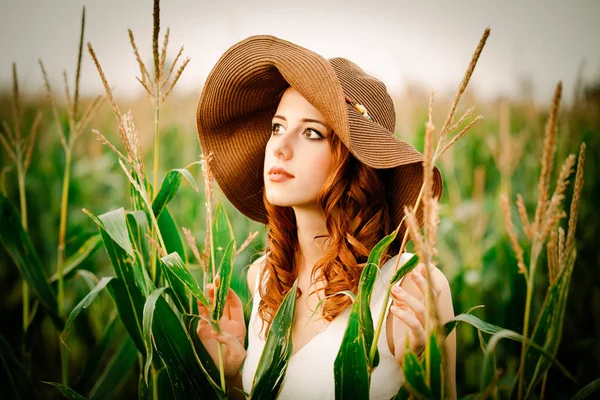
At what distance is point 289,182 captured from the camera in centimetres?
124

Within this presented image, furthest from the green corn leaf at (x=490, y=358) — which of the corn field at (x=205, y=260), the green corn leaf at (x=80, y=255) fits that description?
the green corn leaf at (x=80, y=255)

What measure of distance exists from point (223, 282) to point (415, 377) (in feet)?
1.54

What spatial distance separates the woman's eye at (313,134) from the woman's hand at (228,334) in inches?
19.5

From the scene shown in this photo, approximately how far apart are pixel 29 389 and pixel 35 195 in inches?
63.3

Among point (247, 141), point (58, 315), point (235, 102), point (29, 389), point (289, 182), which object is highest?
point (235, 102)

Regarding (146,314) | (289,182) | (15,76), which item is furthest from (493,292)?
(15,76)

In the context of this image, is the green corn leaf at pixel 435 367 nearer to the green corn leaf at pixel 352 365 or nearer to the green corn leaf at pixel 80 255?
the green corn leaf at pixel 352 365

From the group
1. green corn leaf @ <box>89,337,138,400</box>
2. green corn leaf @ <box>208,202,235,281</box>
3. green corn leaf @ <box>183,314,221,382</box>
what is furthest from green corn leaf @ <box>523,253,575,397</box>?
green corn leaf @ <box>89,337,138,400</box>

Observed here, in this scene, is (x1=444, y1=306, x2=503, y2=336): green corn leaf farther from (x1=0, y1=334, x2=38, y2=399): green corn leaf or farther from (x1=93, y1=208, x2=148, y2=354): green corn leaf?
(x1=0, y1=334, x2=38, y2=399): green corn leaf

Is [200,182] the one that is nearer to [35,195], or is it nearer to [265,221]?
[35,195]

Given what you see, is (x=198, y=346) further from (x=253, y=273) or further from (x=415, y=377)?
(x=415, y=377)

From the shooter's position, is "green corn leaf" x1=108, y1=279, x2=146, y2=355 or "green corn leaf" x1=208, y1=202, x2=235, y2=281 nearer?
"green corn leaf" x1=108, y1=279, x2=146, y2=355

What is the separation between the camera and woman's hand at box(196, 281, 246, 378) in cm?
123

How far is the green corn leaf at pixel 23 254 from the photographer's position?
1439 millimetres
